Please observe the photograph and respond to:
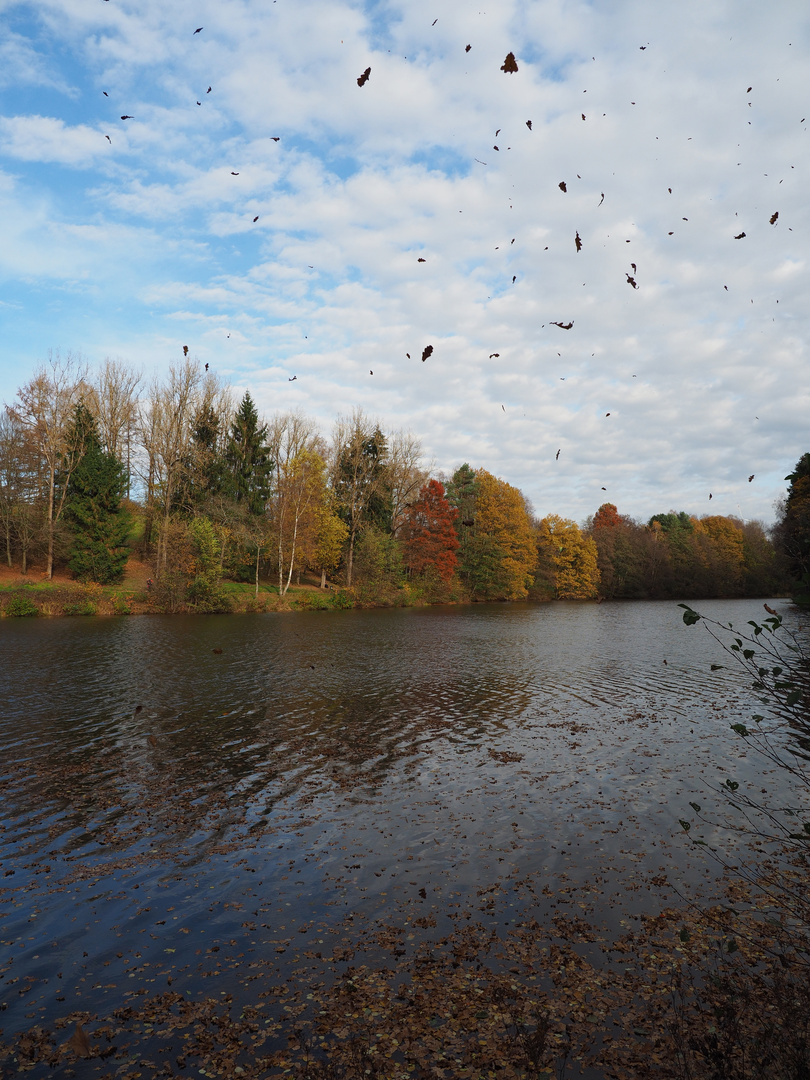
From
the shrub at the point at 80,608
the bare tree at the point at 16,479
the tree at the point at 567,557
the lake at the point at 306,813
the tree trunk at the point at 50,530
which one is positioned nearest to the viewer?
the lake at the point at 306,813

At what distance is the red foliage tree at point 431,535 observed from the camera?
194 feet

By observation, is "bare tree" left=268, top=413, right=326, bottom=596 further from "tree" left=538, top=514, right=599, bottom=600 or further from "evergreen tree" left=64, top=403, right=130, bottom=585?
"tree" left=538, top=514, right=599, bottom=600

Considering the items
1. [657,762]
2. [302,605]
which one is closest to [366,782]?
[657,762]

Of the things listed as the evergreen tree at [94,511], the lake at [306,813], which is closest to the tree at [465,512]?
the evergreen tree at [94,511]

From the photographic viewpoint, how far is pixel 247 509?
54.5m

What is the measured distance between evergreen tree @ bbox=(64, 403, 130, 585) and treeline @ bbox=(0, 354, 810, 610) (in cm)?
10

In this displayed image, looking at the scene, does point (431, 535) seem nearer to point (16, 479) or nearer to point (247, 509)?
point (247, 509)

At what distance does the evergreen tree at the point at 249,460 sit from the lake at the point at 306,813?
36.9 meters

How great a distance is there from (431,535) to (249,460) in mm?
18985

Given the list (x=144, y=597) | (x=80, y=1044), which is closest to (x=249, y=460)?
(x=144, y=597)

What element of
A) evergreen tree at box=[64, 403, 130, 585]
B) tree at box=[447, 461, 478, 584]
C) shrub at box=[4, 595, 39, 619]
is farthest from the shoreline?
tree at box=[447, 461, 478, 584]

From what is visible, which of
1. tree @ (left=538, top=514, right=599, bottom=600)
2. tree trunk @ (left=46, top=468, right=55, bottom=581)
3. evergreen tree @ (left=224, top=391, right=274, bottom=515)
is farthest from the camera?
tree @ (left=538, top=514, right=599, bottom=600)

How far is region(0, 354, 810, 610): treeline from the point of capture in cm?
4588

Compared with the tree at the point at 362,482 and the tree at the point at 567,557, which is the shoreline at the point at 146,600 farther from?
the tree at the point at 567,557
